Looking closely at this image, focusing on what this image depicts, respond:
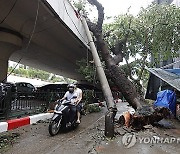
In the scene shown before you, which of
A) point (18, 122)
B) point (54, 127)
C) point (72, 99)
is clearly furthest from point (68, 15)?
point (54, 127)

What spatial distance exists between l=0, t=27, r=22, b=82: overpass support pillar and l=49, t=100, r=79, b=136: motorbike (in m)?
6.40

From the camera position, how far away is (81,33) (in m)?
12.5

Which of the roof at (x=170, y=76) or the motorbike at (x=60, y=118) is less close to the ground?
the roof at (x=170, y=76)

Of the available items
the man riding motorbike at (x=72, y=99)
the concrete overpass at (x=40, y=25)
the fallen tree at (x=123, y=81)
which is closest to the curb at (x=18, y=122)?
the man riding motorbike at (x=72, y=99)

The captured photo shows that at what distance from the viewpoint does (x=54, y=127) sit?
6078 millimetres

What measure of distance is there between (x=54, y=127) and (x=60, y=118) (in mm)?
292

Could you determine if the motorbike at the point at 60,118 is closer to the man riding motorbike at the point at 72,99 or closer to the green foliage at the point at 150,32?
the man riding motorbike at the point at 72,99

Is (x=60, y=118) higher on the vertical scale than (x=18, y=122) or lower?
higher

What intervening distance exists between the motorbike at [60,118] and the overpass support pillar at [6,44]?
6404mm

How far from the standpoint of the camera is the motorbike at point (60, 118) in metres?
5.96

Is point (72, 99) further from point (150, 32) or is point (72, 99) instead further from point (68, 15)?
point (150, 32)

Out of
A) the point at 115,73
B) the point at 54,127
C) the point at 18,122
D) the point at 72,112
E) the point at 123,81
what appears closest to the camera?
the point at 54,127

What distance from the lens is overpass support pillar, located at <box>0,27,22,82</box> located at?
1279 centimetres

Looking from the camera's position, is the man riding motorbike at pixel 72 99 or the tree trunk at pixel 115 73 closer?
the man riding motorbike at pixel 72 99
